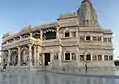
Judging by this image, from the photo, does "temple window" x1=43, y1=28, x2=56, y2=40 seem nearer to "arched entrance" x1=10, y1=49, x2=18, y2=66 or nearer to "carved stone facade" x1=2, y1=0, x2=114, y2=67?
"carved stone facade" x1=2, y1=0, x2=114, y2=67

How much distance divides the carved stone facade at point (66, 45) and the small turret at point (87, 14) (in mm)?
8074

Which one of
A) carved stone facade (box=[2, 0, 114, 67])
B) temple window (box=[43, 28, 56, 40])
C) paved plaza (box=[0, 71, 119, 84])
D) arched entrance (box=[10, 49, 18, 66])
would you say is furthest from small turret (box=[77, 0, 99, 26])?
paved plaza (box=[0, 71, 119, 84])

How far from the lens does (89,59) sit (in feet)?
135

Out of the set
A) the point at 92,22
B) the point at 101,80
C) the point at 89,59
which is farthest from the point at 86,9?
the point at 101,80

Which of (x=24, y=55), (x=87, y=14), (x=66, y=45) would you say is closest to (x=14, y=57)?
(x=24, y=55)

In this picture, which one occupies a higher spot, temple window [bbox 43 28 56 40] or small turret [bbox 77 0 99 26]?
small turret [bbox 77 0 99 26]

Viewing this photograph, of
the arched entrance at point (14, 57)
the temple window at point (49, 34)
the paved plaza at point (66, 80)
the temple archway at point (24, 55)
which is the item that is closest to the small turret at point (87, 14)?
the temple window at point (49, 34)

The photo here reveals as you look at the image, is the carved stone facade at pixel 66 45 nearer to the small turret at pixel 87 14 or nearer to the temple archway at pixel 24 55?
the temple archway at pixel 24 55

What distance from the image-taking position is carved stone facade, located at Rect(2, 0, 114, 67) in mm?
39875

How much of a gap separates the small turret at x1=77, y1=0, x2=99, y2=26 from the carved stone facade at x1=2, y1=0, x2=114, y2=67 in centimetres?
Answer: 807

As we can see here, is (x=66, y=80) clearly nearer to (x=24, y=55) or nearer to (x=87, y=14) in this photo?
(x=24, y=55)

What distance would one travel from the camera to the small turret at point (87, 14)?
51734 millimetres

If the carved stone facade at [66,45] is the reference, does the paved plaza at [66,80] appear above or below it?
below

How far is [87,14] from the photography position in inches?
2080
